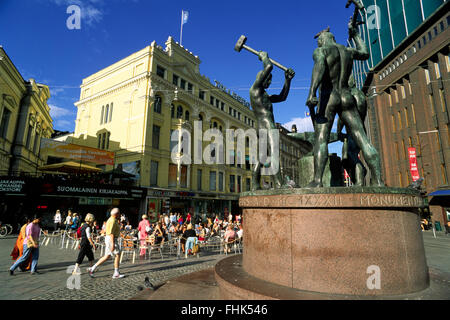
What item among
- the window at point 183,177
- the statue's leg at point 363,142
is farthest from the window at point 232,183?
the statue's leg at point 363,142

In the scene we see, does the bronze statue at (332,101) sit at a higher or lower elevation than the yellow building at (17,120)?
lower

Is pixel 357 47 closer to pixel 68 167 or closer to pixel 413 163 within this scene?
pixel 68 167

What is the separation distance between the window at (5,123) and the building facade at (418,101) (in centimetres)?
3271

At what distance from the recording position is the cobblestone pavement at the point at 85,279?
5070mm

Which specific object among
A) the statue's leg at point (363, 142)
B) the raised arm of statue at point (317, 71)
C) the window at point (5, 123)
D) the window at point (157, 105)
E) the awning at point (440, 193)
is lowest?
the statue's leg at point (363, 142)

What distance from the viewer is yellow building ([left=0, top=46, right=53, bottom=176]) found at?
20.6m

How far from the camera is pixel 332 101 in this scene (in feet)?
14.3

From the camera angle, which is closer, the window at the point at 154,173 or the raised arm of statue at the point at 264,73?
the raised arm of statue at the point at 264,73

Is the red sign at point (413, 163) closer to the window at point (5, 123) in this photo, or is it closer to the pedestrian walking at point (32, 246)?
the pedestrian walking at point (32, 246)

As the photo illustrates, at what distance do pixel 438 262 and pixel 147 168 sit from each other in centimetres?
2313

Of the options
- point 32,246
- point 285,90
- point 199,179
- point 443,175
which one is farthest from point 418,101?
point 32,246

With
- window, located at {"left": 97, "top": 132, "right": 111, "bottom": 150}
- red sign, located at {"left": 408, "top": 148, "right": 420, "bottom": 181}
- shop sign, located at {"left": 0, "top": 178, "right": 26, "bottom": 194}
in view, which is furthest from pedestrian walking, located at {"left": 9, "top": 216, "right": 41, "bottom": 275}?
red sign, located at {"left": 408, "top": 148, "right": 420, "bottom": 181}

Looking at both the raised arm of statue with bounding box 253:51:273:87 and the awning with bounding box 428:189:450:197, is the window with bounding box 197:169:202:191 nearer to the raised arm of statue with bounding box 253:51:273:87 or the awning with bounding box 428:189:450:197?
the awning with bounding box 428:189:450:197

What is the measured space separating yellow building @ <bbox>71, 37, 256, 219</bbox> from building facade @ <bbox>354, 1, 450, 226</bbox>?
67.8 feet
